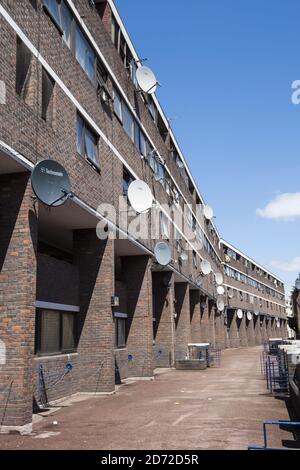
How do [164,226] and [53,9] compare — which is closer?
[53,9]

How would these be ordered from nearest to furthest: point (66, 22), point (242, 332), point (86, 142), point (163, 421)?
1. point (163, 421)
2. point (66, 22)
3. point (86, 142)
4. point (242, 332)

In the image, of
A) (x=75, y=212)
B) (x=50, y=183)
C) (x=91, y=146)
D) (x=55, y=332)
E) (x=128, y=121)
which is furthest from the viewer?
(x=128, y=121)

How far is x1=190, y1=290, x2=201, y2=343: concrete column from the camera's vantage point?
40938 mm

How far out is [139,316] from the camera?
947 inches

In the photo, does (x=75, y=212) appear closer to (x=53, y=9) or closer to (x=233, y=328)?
(x=53, y=9)

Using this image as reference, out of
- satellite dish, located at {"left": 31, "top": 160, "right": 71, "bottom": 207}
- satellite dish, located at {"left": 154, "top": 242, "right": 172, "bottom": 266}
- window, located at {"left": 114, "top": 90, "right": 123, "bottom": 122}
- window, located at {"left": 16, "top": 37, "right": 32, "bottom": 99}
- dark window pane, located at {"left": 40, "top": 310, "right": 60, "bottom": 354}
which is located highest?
window, located at {"left": 114, "top": 90, "right": 123, "bottom": 122}

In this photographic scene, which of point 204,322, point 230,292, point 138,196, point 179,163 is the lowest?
point 204,322

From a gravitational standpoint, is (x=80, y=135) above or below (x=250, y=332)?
above

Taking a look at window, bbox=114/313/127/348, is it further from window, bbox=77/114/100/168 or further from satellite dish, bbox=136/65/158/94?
satellite dish, bbox=136/65/158/94

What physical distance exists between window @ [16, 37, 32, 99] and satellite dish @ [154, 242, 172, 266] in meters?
13.8

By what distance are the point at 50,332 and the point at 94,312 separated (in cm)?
245

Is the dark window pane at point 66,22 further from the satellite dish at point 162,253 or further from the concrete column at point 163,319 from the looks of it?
the concrete column at point 163,319

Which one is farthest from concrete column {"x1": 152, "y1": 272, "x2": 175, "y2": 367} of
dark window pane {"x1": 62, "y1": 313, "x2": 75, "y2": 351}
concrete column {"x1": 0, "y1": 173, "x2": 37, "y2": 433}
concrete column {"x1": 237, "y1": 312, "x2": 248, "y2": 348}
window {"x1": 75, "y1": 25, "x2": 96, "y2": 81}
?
concrete column {"x1": 237, "y1": 312, "x2": 248, "y2": 348}

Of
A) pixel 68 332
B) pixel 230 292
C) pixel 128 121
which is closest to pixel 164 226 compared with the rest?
pixel 128 121
